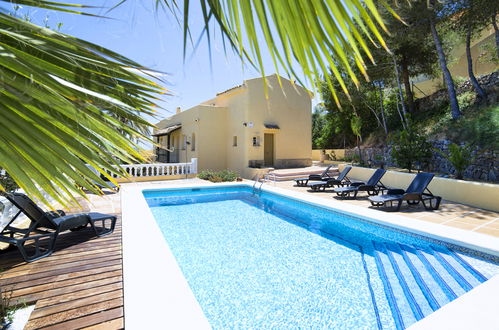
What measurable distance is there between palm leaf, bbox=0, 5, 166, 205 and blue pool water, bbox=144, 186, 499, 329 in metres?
4.23

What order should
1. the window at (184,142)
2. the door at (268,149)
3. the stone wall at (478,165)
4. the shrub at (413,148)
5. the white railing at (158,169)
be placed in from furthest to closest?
the window at (184,142) → the door at (268,149) → the white railing at (158,169) → the shrub at (413,148) → the stone wall at (478,165)

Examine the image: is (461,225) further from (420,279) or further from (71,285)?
(71,285)

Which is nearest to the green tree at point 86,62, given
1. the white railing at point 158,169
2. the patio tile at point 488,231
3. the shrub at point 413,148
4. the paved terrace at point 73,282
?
the paved terrace at point 73,282

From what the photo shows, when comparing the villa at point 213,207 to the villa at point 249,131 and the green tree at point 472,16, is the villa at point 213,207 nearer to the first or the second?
the green tree at point 472,16

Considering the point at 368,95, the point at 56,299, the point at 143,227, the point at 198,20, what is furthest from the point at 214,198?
the point at 368,95

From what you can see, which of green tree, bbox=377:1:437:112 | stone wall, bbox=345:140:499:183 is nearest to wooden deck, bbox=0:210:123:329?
stone wall, bbox=345:140:499:183

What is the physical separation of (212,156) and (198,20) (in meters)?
21.2

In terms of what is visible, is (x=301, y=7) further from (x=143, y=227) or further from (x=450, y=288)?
(x=143, y=227)

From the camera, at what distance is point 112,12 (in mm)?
1052

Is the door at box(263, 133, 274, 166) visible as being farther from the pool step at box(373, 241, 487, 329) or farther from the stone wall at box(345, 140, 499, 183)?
the pool step at box(373, 241, 487, 329)

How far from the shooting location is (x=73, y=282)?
13.1ft

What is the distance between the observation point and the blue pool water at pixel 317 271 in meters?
4.52

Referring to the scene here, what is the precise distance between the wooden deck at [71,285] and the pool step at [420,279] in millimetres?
4372

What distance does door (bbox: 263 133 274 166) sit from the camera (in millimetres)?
22297
